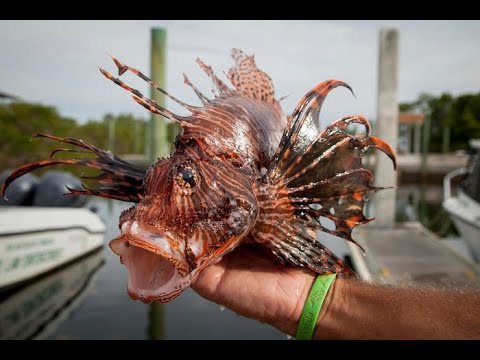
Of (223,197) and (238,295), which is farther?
(238,295)

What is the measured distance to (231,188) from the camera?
2051 mm

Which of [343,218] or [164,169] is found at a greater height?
[164,169]

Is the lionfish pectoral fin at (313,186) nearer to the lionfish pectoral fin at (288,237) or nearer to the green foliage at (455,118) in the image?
the lionfish pectoral fin at (288,237)

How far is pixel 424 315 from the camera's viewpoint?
2168 millimetres

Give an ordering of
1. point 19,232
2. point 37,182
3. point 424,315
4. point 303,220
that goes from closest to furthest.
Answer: point 424,315
point 303,220
point 19,232
point 37,182

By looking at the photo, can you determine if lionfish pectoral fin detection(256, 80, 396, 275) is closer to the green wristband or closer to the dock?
the green wristband

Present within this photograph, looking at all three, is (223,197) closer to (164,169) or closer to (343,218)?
(164,169)

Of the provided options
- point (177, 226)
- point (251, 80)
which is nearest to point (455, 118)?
point (251, 80)

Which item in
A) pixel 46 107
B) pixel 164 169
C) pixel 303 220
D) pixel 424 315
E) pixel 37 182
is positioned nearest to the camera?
pixel 164 169

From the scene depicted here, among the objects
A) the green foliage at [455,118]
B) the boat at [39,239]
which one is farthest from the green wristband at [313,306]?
the green foliage at [455,118]

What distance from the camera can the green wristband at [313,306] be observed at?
7.75ft

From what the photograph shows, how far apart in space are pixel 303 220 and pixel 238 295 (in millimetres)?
542

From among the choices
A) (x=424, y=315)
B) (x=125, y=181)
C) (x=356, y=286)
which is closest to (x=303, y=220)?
(x=356, y=286)

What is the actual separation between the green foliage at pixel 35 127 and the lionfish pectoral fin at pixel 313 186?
448 inches
